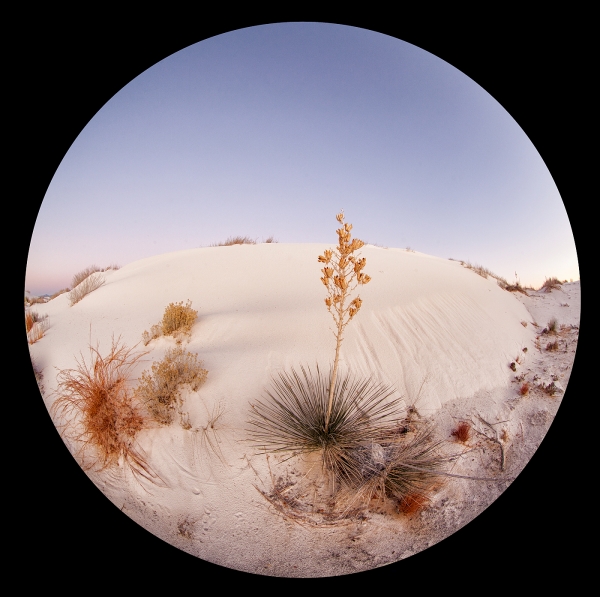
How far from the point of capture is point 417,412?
3.95 metres

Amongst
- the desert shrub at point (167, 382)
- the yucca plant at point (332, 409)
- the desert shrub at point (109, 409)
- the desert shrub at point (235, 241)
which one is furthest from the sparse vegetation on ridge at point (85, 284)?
the yucca plant at point (332, 409)

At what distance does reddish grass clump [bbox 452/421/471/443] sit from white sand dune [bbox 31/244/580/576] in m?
0.09

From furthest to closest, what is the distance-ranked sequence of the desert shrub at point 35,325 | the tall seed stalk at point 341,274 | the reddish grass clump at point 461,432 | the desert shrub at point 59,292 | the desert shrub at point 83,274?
the desert shrub at point 35,325 → the desert shrub at point 59,292 → the desert shrub at point 83,274 → the reddish grass clump at point 461,432 → the tall seed stalk at point 341,274

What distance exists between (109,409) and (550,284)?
4.71 metres

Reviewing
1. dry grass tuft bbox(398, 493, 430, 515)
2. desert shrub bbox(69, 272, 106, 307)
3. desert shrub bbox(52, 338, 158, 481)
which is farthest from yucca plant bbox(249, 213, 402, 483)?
desert shrub bbox(69, 272, 106, 307)

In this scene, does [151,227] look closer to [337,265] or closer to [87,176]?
[87,176]

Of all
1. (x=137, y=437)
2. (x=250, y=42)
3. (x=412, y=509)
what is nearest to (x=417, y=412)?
(x=412, y=509)

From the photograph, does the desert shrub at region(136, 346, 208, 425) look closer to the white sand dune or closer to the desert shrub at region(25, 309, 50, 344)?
the white sand dune

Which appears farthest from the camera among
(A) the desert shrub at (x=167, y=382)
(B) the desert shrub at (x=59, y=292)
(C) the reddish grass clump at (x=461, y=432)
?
(B) the desert shrub at (x=59, y=292)

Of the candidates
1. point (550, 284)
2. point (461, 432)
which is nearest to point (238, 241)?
point (461, 432)

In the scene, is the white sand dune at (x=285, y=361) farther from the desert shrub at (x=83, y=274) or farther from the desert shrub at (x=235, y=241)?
the desert shrub at (x=83, y=274)

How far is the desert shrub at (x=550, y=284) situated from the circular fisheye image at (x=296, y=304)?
36 centimetres

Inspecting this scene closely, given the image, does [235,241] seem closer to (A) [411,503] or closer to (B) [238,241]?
(B) [238,241]

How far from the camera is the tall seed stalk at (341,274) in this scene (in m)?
3.64
